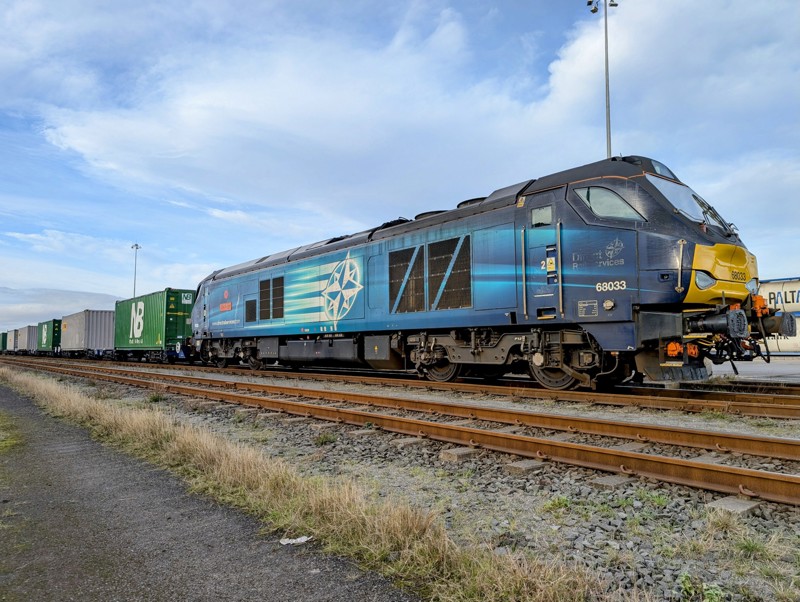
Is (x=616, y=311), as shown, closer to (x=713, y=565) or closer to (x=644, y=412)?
(x=644, y=412)

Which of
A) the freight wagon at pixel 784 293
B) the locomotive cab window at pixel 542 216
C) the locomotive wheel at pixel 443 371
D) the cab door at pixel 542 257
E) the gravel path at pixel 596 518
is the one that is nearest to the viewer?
the gravel path at pixel 596 518

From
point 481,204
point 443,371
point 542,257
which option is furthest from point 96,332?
point 542,257

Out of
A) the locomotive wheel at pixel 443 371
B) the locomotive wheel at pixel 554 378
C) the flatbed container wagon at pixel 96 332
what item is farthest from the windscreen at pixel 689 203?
the flatbed container wagon at pixel 96 332

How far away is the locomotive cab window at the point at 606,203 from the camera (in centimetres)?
924

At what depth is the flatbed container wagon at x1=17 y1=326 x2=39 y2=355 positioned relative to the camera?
191 feet

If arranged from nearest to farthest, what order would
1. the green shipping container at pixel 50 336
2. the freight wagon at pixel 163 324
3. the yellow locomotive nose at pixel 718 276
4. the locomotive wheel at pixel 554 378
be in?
1. the yellow locomotive nose at pixel 718 276
2. the locomotive wheel at pixel 554 378
3. the freight wagon at pixel 163 324
4. the green shipping container at pixel 50 336

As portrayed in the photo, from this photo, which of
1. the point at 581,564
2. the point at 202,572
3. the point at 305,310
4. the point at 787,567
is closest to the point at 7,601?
the point at 202,572

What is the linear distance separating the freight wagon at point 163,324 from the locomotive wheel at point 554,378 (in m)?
20.3

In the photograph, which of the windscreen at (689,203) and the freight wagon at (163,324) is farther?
the freight wagon at (163,324)

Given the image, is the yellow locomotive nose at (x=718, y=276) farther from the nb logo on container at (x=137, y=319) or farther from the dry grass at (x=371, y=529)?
the nb logo on container at (x=137, y=319)

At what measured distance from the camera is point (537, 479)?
5301 millimetres

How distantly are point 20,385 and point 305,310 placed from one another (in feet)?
34.8

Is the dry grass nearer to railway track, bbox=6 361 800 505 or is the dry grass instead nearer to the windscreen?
railway track, bbox=6 361 800 505

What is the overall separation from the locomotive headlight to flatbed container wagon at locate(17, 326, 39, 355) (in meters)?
63.2
